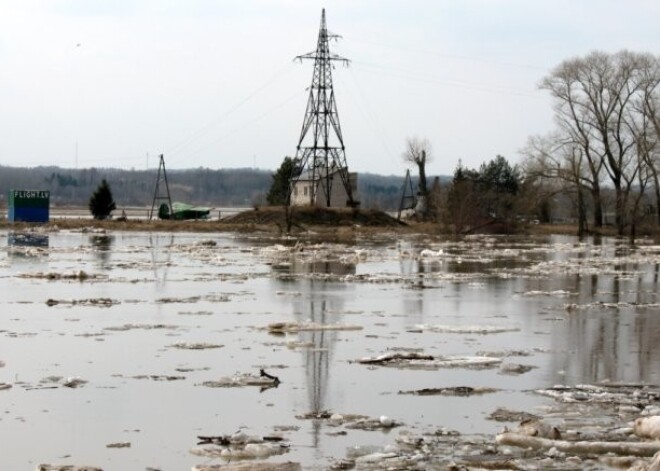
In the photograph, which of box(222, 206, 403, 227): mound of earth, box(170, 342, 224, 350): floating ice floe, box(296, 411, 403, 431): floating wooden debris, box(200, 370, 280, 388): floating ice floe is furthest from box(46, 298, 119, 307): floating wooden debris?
box(222, 206, 403, 227): mound of earth

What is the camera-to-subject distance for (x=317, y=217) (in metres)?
74.2

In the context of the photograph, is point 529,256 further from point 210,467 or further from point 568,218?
point 568,218

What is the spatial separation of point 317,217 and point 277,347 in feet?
194

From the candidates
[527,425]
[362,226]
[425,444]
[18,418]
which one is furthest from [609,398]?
[362,226]

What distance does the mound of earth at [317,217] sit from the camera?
73812 millimetres

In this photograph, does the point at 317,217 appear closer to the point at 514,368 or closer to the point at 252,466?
the point at 514,368

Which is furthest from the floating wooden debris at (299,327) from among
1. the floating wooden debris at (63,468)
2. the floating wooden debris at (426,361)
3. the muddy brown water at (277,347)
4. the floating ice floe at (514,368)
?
the floating wooden debris at (63,468)

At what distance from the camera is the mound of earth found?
2906 inches

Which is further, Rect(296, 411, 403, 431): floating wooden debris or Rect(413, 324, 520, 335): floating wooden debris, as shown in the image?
Rect(413, 324, 520, 335): floating wooden debris

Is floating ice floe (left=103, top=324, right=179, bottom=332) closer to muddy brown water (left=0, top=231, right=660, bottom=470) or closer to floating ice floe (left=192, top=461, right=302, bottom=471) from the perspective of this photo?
muddy brown water (left=0, top=231, right=660, bottom=470)

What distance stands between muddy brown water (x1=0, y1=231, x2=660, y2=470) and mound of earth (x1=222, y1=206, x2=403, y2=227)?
41.4 meters

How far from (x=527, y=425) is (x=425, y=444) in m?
1.00

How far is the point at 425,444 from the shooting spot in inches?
369

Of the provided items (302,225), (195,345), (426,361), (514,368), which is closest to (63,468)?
(426,361)
